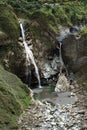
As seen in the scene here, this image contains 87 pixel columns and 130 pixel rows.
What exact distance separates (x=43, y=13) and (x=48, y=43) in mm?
4183

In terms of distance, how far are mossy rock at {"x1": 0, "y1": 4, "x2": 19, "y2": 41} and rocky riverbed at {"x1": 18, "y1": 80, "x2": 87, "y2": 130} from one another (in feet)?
31.2

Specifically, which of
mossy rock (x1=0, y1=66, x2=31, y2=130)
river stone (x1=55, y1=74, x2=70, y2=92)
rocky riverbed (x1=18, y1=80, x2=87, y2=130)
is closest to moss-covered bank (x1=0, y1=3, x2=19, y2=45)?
mossy rock (x1=0, y1=66, x2=31, y2=130)

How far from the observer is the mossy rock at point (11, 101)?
101 feet

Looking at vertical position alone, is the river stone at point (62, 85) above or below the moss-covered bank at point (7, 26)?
below

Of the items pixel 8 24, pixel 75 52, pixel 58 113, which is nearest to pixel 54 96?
Answer: pixel 58 113

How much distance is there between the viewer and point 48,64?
164 feet

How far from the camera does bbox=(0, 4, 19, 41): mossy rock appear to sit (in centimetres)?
4744

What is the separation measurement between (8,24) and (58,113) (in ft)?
53.7

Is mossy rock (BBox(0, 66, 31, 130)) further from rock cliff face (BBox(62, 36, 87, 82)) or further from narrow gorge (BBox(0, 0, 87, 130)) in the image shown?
rock cliff face (BBox(62, 36, 87, 82))

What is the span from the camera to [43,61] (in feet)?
163

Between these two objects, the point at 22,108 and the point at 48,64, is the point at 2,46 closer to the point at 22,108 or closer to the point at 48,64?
the point at 48,64

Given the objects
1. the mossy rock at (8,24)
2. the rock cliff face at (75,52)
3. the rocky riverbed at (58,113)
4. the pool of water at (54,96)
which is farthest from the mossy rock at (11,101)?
the rock cliff face at (75,52)

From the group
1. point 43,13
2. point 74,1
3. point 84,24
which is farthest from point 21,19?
point 74,1

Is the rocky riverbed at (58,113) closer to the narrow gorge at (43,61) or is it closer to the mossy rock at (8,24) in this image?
the narrow gorge at (43,61)
